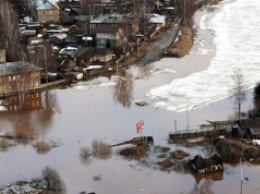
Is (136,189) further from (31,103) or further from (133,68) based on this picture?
(133,68)

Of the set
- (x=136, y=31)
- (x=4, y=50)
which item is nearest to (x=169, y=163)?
(x=4, y=50)

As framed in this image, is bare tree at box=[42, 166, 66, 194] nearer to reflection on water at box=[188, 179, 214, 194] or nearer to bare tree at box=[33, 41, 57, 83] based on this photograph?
reflection on water at box=[188, 179, 214, 194]

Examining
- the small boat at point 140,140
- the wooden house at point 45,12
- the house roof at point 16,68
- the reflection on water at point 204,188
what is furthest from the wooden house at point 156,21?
the reflection on water at point 204,188

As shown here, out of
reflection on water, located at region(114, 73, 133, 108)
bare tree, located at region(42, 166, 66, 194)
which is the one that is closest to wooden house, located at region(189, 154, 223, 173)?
bare tree, located at region(42, 166, 66, 194)

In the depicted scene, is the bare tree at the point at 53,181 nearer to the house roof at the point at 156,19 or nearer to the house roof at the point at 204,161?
the house roof at the point at 204,161

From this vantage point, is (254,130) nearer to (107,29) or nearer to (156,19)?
(107,29)

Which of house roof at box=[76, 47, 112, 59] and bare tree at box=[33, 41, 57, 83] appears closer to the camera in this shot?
bare tree at box=[33, 41, 57, 83]

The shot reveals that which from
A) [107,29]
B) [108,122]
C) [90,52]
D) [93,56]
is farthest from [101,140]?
[107,29]
